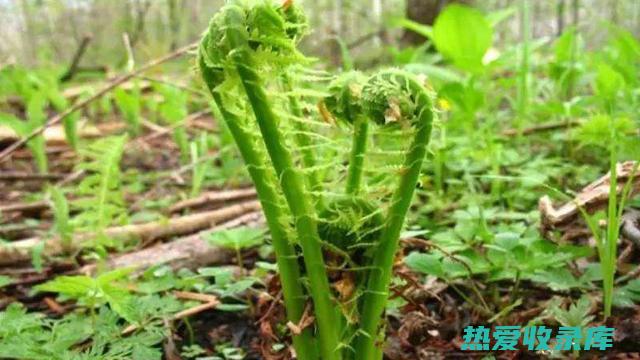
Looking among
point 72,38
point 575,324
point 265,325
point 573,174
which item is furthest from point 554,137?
point 72,38

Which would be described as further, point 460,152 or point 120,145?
point 460,152

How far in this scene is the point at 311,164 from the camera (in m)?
1.04

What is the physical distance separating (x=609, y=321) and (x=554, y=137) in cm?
132

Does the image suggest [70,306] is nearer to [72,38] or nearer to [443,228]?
[443,228]

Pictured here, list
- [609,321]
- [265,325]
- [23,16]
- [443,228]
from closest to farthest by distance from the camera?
[265,325] < [609,321] < [443,228] < [23,16]

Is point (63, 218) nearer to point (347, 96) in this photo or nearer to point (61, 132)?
point (347, 96)

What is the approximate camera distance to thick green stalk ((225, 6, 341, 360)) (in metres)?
0.85

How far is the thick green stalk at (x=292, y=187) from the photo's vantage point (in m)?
0.85

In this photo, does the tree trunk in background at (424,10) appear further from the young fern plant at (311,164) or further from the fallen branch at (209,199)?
the young fern plant at (311,164)

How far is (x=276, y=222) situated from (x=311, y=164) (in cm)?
12

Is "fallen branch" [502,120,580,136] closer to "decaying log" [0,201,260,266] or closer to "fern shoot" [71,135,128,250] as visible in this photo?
"decaying log" [0,201,260,266]

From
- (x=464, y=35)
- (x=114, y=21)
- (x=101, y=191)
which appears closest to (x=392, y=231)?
(x=101, y=191)

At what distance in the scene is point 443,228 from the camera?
5.85 feet

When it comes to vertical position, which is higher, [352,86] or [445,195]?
[352,86]
